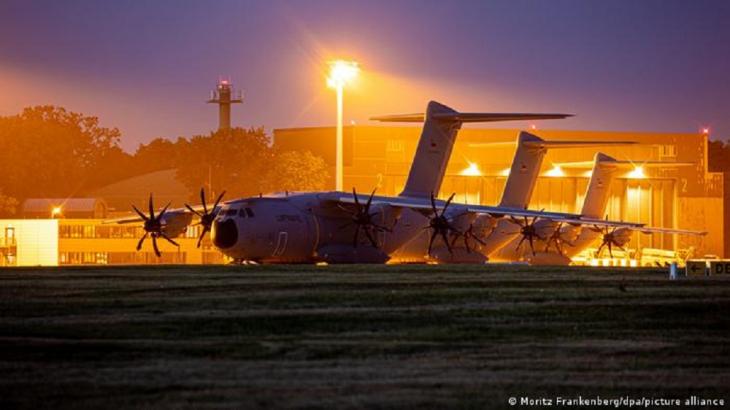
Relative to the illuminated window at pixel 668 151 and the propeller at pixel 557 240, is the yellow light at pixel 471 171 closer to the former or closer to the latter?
the illuminated window at pixel 668 151

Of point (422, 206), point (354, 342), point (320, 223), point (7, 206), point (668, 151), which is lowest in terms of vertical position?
point (354, 342)

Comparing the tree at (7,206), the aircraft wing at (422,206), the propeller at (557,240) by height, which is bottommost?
the propeller at (557,240)

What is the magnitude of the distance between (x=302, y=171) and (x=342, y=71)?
3663 cm

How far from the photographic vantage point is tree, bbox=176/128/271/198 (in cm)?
13775

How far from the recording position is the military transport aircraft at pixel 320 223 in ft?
159

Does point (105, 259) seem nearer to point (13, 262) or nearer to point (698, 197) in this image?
point (13, 262)

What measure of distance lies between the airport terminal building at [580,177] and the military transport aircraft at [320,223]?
52004 millimetres

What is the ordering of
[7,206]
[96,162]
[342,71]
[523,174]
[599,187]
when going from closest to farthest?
1. [523,174]
2. [599,187]
3. [342,71]
4. [7,206]
5. [96,162]

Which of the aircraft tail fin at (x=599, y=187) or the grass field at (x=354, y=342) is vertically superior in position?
the aircraft tail fin at (x=599, y=187)

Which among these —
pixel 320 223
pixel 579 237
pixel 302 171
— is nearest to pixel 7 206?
pixel 302 171

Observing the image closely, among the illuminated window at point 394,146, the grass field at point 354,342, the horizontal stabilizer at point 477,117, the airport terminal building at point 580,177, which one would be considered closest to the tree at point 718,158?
the airport terminal building at point 580,177

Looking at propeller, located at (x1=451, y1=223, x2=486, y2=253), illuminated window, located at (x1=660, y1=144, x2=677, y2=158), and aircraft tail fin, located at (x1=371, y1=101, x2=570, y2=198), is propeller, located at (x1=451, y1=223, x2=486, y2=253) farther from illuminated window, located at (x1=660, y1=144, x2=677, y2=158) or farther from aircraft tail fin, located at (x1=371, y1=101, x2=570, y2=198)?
illuminated window, located at (x1=660, y1=144, x2=677, y2=158)

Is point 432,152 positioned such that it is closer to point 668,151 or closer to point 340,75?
point 340,75

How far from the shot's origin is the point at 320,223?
5147 centimetres
